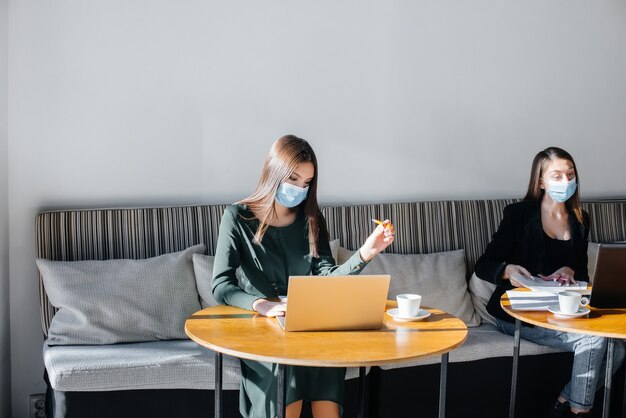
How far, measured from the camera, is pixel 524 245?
3303 millimetres

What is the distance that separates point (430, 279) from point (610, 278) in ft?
3.44

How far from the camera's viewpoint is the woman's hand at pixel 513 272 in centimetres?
304

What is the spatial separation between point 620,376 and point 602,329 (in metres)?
1.12

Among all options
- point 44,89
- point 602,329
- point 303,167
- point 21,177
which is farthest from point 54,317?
point 602,329

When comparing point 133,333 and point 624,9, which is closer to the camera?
point 133,333

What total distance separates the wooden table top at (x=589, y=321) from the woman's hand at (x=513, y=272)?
293mm

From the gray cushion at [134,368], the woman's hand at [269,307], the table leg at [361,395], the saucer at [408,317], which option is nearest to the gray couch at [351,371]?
the gray cushion at [134,368]

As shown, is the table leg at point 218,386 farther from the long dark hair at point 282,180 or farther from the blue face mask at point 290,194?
the blue face mask at point 290,194

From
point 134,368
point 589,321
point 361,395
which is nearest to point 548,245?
point 589,321

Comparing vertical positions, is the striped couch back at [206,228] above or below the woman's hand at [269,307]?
above

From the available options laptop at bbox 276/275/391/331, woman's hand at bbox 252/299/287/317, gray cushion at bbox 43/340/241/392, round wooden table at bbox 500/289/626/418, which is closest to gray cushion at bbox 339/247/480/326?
round wooden table at bbox 500/289/626/418

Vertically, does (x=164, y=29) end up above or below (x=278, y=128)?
above

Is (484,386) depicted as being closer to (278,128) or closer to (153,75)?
(278,128)

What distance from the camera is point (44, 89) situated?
3371 mm
